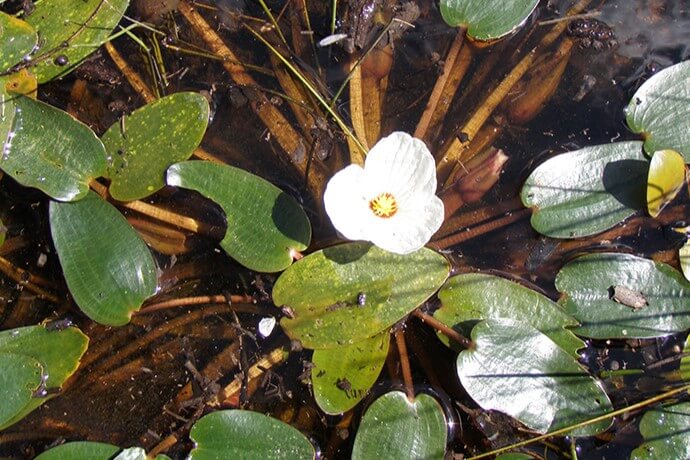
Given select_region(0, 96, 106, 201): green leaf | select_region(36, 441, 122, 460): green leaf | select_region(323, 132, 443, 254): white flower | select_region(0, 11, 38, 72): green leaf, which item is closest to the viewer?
select_region(323, 132, 443, 254): white flower

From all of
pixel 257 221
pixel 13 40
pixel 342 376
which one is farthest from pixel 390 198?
pixel 13 40

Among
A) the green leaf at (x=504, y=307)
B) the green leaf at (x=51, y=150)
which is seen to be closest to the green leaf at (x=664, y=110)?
the green leaf at (x=504, y=307)

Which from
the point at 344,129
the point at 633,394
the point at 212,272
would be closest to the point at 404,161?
the point at 344,129

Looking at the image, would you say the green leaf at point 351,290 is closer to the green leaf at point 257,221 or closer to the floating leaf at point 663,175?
the green leaf at point 257,221

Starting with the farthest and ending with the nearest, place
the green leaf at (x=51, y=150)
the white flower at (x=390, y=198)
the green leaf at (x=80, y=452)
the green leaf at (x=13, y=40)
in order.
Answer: the green leaf at (x=13, y=40) < the green leaf at (x=51, y=150) < the green leaf at (x=80, y=452) < the white flower at (x=390, y=198)

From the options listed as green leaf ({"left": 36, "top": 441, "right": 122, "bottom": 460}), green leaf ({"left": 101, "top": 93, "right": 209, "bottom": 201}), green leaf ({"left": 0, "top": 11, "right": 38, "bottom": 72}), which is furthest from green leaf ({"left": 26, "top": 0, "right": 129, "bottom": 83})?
green leaf ({"left": 36, "top": 441, "right": 122, "bottom": 460})

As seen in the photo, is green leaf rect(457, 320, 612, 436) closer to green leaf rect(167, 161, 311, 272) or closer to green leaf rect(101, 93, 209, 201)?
green leaf rect(167, 161, 311, 272)

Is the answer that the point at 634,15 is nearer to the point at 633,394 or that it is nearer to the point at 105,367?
the point at 633,394
